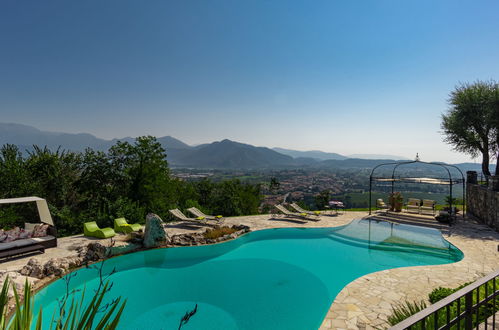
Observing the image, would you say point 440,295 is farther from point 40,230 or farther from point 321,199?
point 321,199

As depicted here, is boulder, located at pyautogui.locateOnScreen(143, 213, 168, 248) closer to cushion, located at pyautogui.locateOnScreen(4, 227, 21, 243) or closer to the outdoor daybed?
the outdoor daybed

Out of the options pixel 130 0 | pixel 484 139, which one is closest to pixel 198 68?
pixel 130 0

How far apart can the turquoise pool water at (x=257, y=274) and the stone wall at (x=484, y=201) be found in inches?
128

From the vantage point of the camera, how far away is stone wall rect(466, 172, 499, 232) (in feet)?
38.3

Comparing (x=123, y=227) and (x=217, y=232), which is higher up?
(x=123, y=227)

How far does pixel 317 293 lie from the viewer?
664 cm

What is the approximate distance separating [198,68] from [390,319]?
19.2 meters

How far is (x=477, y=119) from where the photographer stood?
15.9 meters

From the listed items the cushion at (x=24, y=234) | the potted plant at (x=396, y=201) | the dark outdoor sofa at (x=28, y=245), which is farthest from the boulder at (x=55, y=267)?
the potted plant at (x=396, y=201)

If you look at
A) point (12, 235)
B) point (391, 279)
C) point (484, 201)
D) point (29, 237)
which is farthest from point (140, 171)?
point (484, 201)

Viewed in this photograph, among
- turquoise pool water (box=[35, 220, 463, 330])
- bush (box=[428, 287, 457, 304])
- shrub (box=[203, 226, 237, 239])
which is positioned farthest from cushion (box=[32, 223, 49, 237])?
bush (box=[428, 287, 457, 304])

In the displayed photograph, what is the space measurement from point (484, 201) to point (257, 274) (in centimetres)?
1362

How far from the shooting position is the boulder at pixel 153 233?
9.84m

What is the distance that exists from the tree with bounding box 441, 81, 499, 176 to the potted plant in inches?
Answer: 258
